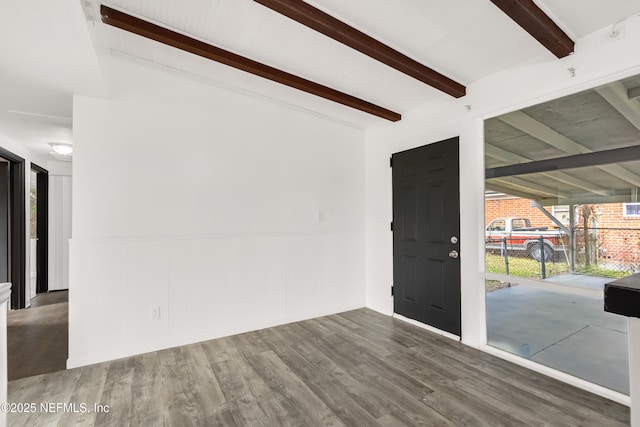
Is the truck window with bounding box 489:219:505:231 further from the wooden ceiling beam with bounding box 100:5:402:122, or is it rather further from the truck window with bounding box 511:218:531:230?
the wooden ceiling beam with bounding box 100:5:402:122

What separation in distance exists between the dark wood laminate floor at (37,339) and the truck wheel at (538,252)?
4.12m

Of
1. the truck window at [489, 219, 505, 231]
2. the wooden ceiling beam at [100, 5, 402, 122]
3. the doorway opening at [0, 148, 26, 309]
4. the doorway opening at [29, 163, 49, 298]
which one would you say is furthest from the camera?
the doorway opening at [29, 163, 49, 298]

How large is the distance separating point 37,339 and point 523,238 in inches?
193

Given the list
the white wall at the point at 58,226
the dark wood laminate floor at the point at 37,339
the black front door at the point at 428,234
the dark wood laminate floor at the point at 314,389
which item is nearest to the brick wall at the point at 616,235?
the dark wood laminate floor at the point at 314,389

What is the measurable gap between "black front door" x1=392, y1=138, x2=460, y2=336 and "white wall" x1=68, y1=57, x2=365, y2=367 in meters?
0.80

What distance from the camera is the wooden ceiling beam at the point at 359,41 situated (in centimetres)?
198

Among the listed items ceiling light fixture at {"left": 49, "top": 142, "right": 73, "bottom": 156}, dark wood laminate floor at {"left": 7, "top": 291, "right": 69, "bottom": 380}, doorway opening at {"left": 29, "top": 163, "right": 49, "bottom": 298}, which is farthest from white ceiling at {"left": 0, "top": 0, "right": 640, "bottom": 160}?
doorway opening at {"left": 29, "top": 163, "right": 49, "bottom": 298}

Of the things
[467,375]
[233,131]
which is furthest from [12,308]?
[467,375]

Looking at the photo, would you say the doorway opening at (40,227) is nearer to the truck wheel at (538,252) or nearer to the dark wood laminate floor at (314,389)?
the dark wood laminate floor at (314,389)

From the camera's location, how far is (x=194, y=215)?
3215mm

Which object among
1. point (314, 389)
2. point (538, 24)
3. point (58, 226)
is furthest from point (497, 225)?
point (58, 226)

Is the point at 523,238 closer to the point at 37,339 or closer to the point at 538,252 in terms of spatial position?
the point at 538,252

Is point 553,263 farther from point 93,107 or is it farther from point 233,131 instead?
point 93,107

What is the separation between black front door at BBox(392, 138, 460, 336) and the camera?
10.7 feet
